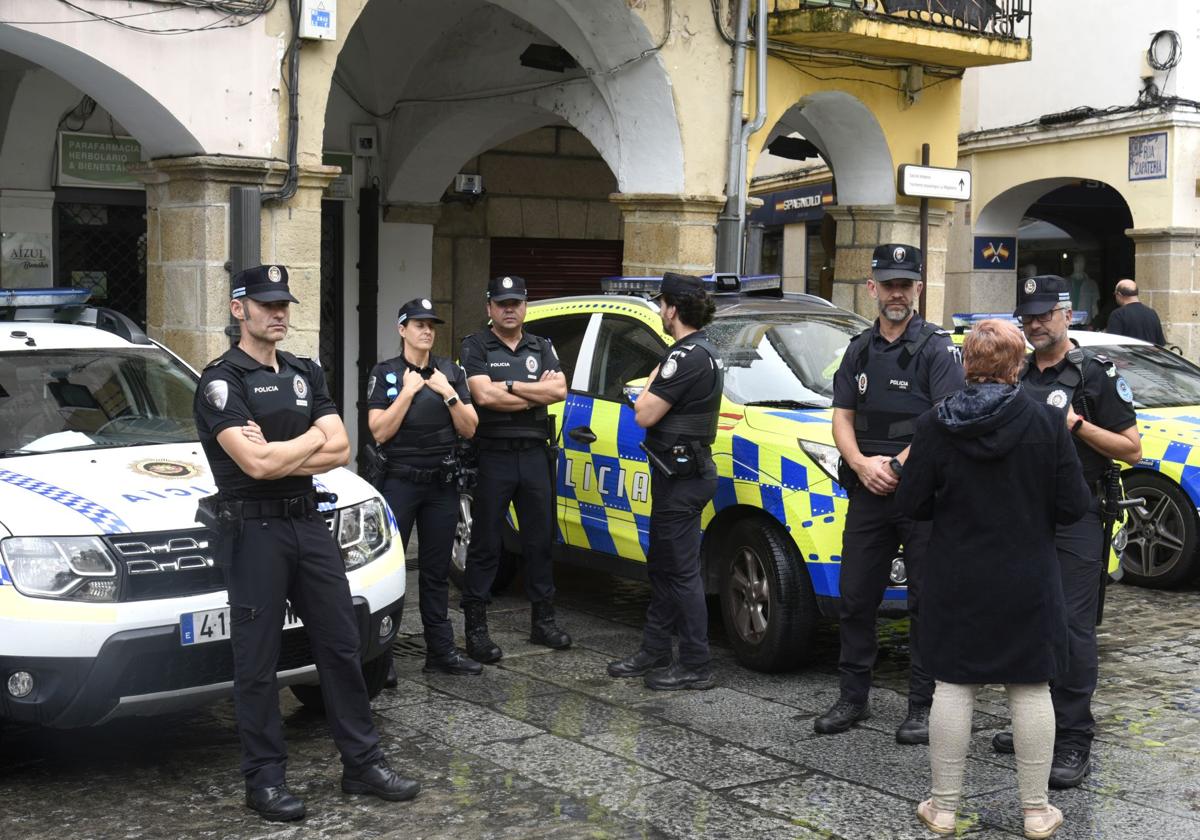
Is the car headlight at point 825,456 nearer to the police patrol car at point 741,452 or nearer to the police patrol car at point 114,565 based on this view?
the police patrol car at point 741,452

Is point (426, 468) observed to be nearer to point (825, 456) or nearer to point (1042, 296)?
point (825, 456)

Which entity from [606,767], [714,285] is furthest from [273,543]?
[714,285]

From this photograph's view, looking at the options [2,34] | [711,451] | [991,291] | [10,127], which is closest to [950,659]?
[711,451]

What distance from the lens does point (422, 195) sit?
14945 mm

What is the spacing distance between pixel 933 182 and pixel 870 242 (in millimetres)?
823

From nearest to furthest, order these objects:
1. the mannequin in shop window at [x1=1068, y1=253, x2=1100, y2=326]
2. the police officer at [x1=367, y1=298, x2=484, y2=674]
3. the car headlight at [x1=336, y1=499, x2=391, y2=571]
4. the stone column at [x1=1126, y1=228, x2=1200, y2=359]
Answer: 1. the car headlight at [x1=336, y1=499, x2=391, y2=571]
2. the police officer at [x1=367, y1=298, x2=484, y2=674]
3. the stone column at [x1=1126, y1=228, x2=1200, y2=359]
4. the mannequin in shop window at [x1=1068, y1=253, x2=1100, y2=326]

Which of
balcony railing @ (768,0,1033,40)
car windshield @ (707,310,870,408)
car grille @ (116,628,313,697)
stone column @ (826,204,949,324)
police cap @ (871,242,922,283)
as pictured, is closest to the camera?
car grille @ (116,628,313,697)

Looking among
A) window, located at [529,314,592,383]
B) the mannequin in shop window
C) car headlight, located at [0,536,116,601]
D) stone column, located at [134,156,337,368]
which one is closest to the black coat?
car headlight, located at [0,536,116,601]

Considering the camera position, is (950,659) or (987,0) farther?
(987,0)

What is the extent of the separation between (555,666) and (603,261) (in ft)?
33.5

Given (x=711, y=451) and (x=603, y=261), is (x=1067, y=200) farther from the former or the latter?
(x=711, y=451)

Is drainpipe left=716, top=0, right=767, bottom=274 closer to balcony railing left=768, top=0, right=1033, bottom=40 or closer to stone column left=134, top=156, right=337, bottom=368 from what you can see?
balcony railing left=768, top=0, right=1033, bottom=40

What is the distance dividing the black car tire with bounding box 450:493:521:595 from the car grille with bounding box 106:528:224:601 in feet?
10.00

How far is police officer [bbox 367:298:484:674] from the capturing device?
6.78 metres
